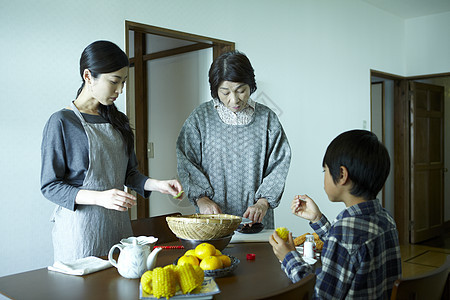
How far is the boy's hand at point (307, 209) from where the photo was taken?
1.76m

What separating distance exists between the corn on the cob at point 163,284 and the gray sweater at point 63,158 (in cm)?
64

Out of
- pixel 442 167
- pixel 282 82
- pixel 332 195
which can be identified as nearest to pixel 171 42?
pixel 282 82

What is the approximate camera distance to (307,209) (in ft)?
5.85

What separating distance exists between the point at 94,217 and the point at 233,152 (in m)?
0.83

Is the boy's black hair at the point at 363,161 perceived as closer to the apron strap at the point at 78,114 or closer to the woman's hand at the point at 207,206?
the woman's hand at the point at 207,206

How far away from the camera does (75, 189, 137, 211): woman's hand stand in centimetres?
161

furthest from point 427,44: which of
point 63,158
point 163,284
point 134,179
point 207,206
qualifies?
point 163,284

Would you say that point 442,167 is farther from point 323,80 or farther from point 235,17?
point 235,17

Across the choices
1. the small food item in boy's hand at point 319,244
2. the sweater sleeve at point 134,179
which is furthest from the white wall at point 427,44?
the sweater sleeve at point 134,179

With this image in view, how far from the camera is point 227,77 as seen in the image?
2.27m

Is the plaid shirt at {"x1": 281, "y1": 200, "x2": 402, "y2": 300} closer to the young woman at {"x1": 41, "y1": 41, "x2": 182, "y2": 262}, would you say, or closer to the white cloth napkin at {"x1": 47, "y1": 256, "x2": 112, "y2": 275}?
the white cloth napkin at {"x1": 47, "y1": 256, "x2": 112, "y2": 275}

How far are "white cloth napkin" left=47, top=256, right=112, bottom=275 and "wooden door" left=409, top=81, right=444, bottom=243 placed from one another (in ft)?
17.7

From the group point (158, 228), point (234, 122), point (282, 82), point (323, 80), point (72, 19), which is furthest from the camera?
point (323, 80)

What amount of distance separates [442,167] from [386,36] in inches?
87.8
